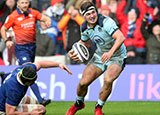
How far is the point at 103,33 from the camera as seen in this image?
29.4ft

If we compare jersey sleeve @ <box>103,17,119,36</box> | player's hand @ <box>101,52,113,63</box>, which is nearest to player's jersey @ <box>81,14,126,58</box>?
Answer: jersey sleeve @ <box>103,17,119,36</box>

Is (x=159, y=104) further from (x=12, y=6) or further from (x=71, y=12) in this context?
(x=12, y=6)

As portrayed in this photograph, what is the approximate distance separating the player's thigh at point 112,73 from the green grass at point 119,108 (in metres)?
1.22

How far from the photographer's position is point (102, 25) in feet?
29.2

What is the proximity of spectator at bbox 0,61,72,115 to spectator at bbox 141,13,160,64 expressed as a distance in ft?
21.5

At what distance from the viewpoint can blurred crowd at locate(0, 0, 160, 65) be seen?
14355 mm

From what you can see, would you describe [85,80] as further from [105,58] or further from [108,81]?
[105,58]

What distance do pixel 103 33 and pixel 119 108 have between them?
2.54m

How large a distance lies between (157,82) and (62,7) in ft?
13.0

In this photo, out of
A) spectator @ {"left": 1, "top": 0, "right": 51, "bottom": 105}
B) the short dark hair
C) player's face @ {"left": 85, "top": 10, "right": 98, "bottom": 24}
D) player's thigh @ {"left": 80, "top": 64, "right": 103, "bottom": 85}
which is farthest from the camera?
spectator @ {"left": 1, "top": 0, "right": 51, "bottom": 105}

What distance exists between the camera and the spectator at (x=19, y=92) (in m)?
7.79

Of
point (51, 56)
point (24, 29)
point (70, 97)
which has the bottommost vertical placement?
point (70, 97)

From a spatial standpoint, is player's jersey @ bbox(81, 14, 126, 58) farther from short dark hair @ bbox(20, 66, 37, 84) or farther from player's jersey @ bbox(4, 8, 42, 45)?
player's jersey @ bbox(4, 8, 42, 45)

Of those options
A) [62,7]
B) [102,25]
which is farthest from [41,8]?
[102,25]
